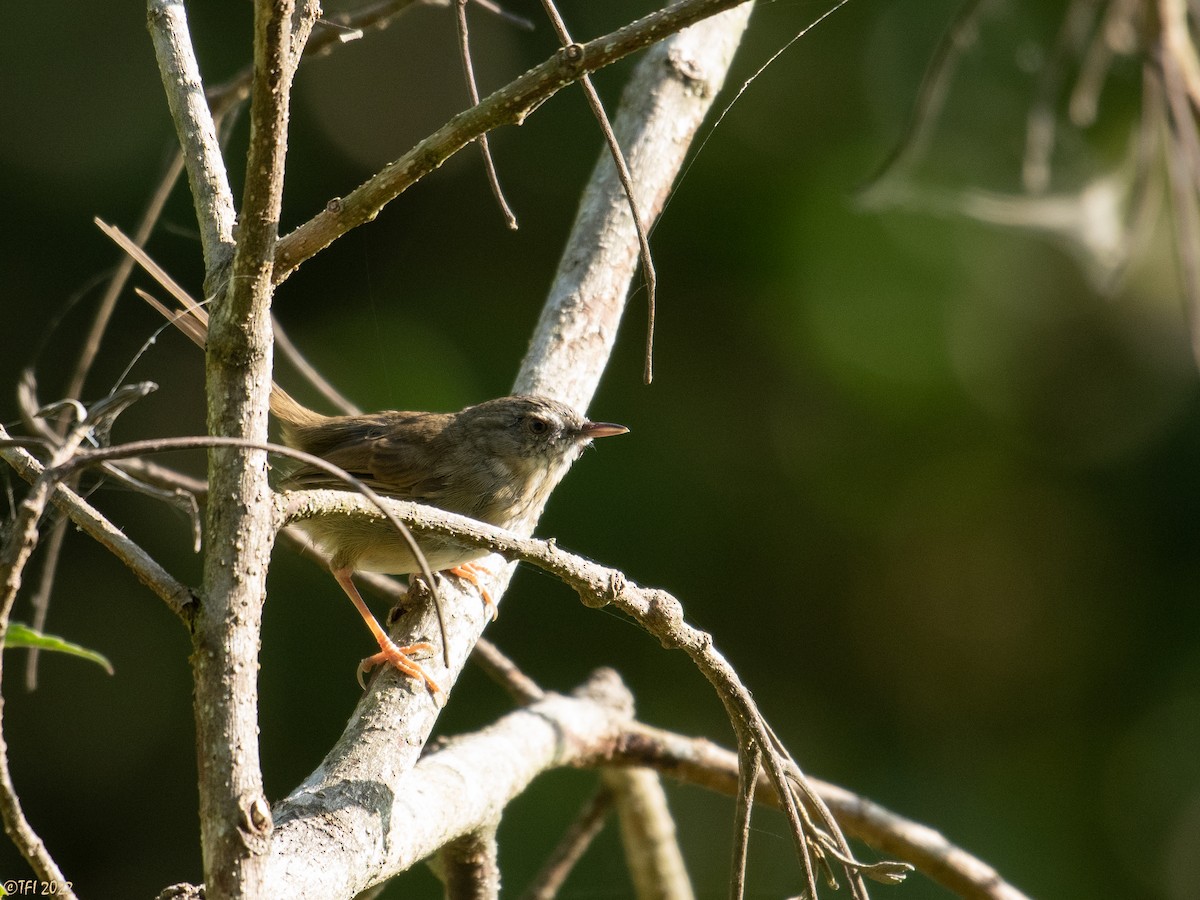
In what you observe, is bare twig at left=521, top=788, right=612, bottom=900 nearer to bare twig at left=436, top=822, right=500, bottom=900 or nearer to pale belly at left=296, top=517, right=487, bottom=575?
bare twig at left=436, top=822, right=500, bottom=900

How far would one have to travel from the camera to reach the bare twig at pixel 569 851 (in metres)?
3.46

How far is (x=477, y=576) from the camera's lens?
315 centimetres

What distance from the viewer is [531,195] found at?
23.5 feet

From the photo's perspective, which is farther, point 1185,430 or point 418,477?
point 1185,430

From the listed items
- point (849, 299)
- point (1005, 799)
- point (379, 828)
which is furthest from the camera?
point (849, 299)

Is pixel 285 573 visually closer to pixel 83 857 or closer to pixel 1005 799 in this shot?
pixel 83 857

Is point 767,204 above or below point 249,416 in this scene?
above

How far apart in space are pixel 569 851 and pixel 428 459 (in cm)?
144

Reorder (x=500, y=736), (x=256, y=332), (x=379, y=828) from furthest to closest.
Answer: (x=500, y=736) < (x=379, y=828) < (x=256, y=332)

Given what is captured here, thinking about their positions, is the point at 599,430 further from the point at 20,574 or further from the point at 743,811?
the point at 20,574

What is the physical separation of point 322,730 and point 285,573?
2.90 feet

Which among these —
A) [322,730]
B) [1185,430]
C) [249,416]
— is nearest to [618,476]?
[322,730]

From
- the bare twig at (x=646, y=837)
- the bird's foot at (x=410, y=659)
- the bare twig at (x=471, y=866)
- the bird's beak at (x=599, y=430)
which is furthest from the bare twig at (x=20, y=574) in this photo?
the bird's beak at (x=599, y=430)

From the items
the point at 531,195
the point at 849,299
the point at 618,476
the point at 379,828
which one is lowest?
the point at 379,828
